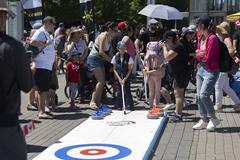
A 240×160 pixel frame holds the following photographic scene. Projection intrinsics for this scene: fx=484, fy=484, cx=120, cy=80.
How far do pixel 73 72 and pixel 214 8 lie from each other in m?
71.0

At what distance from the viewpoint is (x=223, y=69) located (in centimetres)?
773

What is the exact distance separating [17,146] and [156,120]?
6.64ft

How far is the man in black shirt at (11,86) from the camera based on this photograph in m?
3.27

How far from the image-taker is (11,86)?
3332 millimetres

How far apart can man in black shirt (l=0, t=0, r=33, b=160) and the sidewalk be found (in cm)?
298

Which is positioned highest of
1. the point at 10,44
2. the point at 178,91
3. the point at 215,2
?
the point at 215,2

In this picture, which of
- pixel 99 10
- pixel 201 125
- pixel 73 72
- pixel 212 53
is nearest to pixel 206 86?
pixel 212 53

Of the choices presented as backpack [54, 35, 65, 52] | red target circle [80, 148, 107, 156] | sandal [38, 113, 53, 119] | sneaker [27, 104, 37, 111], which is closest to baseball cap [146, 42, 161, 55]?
sandal [38, 113, 53, 119]

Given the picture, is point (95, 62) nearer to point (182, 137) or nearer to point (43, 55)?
point (43, 55)

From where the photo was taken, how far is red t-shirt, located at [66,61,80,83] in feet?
34.5

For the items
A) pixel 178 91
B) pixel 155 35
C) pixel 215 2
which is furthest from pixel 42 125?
pixel 215 2

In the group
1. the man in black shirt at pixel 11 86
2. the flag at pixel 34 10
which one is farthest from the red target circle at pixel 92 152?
the flag at pixel 34 10

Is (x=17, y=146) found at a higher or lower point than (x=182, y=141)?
higher

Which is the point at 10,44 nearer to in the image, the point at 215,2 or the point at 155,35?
the point at 155,35
